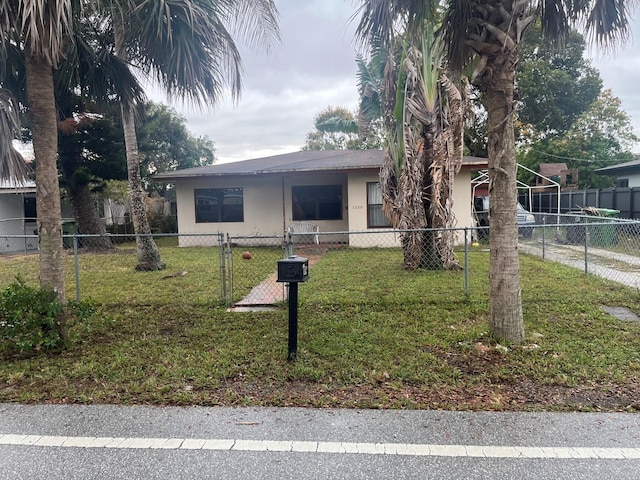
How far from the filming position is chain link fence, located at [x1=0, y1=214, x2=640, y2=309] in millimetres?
7324

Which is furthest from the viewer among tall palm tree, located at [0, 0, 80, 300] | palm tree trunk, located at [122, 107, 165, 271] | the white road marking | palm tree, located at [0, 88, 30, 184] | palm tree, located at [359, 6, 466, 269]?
palm tree trunk, located at [122, 107, 165, 271]

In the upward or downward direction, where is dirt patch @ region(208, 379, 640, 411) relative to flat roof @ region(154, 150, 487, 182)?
downward

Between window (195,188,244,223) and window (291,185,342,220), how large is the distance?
217cm

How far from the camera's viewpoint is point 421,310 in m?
6.22

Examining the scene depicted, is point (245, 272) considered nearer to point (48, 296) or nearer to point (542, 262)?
point (48, 296)

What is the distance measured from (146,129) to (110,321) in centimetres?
1248

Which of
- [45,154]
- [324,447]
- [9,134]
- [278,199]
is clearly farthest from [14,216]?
[324,447]

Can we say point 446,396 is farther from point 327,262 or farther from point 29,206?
point 29,206

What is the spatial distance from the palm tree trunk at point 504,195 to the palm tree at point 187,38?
3265 millimetres

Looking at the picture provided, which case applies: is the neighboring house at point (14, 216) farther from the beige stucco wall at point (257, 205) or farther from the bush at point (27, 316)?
the bush at point (27, 316)

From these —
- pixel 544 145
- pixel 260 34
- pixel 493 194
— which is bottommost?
pixel 493 194

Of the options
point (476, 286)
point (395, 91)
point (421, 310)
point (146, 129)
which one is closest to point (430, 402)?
point (421, 310)

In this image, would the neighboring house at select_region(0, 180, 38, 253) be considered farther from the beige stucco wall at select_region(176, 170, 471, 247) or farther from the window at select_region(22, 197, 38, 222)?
the beige stucco wall at select_region(176, 170, 471, 247)

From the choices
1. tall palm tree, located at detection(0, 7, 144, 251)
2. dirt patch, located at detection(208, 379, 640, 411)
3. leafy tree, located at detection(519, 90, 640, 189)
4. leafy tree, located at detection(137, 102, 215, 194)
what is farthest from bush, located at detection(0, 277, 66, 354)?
leafy tree, located at detection(519, 90, 640, 189)
